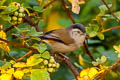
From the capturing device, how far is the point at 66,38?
2.49 m

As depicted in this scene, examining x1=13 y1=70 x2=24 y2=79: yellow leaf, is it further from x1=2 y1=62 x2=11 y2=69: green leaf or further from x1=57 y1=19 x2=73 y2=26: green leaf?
x1=57 y1=19 x2=73 y2=26: green leaf

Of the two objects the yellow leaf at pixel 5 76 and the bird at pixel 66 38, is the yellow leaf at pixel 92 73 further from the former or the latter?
the bird at pixel 66 38

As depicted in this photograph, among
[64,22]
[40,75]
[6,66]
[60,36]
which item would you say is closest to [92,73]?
[40,75]

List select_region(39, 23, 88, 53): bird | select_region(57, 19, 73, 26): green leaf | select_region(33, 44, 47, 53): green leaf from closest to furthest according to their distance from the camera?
select_region(33, 44, 47, 53): green leaf → select_region(39, 23, 88, 53): bird → select_region(57, 19, 73, 26): green leaf

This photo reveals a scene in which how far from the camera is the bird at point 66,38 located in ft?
7.14

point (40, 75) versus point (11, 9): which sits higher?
point (11, 9)

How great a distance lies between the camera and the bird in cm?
218

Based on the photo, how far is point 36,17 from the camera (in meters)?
1.76

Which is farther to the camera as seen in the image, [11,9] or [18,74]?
[11,9]

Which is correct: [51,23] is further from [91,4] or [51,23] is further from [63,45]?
[63,45]

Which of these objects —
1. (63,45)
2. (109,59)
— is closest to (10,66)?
(109,59)

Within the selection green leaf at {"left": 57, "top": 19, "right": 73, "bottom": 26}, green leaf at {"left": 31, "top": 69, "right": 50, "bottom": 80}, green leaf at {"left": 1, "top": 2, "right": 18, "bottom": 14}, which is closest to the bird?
green leaf at {"left": 57, "top": 19, "right": 73, "bottom": 26}

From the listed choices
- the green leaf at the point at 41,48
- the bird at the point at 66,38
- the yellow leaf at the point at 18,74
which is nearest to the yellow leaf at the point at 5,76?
the yellow leaf at the point at 18,74

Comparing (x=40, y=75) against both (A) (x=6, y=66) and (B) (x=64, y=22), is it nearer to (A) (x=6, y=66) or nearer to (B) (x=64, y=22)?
(A) (x=6, y=66)
